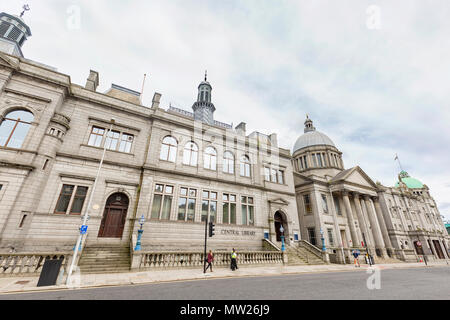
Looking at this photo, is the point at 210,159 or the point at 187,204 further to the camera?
the point at 210,159

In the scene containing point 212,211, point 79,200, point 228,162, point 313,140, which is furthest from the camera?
point 313,140

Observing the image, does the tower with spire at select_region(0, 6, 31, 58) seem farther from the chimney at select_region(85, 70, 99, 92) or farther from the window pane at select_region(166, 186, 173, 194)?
the window pane at select_region(166, 186, 173, 194)

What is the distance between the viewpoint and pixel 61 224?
15648 millimetres

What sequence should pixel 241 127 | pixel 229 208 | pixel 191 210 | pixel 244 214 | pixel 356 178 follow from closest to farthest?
pixel 191 210 → pixel 229 208 → pixel 244 214 → pixel 241 127 → pixel 356 178

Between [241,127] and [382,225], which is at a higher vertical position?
[241,127]

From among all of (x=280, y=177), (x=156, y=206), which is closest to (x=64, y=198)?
(x=156, y=206)

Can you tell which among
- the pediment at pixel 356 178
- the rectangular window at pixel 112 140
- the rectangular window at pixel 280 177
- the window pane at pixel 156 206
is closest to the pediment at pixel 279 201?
the rectangular window at pixel 280 177

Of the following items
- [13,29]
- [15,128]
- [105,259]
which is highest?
[13,29]

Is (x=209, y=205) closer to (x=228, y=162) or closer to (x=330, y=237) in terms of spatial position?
(x=228, y=162)

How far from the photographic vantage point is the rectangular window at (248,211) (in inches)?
936

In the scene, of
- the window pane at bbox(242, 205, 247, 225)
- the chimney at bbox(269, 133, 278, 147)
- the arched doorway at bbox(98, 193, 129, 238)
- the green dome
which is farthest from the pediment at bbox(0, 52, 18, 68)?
the green dome

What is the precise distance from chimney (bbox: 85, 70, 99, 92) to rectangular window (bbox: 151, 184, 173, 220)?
12696 mm

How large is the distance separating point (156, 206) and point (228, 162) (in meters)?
10.5

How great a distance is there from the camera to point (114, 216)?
18000 millimetres
